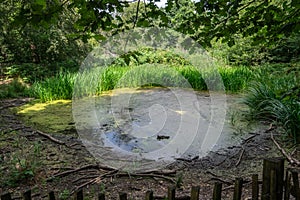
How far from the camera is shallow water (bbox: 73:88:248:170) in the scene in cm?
280

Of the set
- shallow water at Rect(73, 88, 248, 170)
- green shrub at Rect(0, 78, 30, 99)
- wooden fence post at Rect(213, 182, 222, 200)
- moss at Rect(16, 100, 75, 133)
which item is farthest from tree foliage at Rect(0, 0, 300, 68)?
green shrub at Rect(0, 78, 30, 99)

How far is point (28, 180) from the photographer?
2.19m

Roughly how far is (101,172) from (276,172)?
1.53 m

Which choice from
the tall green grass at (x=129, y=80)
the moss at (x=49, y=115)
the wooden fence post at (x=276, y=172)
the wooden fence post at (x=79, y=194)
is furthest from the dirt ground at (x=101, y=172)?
the tall green grass at (x=129, y=80)

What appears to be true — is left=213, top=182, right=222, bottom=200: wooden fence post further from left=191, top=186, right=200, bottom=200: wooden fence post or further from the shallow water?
the shallow water

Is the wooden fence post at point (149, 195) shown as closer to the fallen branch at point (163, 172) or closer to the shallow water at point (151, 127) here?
the fallen branch at point (163, 172)

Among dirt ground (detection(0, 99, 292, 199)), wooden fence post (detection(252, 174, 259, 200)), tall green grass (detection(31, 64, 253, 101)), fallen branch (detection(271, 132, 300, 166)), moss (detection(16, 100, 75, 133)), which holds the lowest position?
dirt ground (detection(0, 99, 292, 199))

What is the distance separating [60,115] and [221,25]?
3.12 m

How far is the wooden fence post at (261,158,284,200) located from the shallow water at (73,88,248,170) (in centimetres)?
137

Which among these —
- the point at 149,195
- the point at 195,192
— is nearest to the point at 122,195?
the point at 149,195

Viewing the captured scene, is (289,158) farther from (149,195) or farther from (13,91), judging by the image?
(13,91)

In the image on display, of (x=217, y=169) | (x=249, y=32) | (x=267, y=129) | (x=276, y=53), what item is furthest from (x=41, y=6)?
(x=276, y=53)

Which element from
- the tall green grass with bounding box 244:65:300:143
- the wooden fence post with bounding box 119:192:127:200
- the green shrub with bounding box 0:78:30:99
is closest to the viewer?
the wooden fence post with bounding box 119:192:127:200

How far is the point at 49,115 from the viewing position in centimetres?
442
